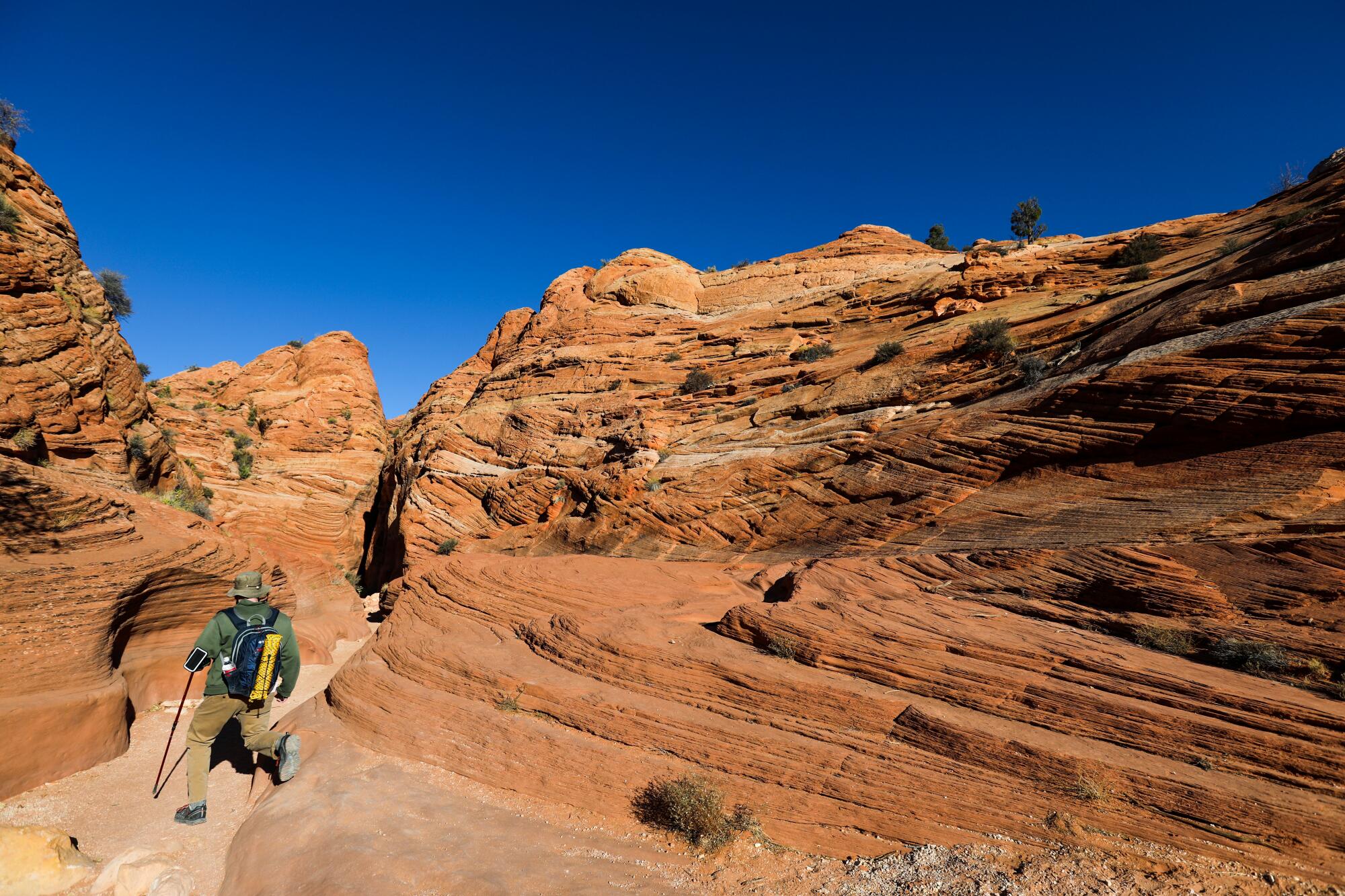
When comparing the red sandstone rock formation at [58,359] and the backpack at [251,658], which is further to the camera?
the red sandstone rock formation at [58,359]

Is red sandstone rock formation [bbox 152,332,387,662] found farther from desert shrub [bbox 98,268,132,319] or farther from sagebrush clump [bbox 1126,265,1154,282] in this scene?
sagebrush clump [bbox 1126,265,1154,282]

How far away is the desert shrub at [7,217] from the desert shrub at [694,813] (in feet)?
60.3

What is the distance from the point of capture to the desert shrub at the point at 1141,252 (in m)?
19.9

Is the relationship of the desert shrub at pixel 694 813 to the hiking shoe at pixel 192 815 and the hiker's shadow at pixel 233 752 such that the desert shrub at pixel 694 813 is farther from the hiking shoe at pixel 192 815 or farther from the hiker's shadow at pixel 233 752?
the hiker's shadow at pixel 233 752

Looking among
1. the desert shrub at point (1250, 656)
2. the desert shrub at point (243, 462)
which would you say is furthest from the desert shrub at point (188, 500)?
the desert shrub at point (1250, 656)

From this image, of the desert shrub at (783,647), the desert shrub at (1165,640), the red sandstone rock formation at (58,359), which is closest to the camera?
the desert shrub at (1165,640)

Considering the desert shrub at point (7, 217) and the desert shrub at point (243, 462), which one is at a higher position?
the desert shrub at point (7, 217)

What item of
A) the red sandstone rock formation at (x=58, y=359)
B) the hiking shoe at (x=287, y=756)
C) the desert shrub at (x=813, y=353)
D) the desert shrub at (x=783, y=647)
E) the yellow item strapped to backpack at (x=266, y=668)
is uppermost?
the desert shrub at (x=813, y=353)

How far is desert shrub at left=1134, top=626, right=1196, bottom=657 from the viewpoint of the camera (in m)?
6.18

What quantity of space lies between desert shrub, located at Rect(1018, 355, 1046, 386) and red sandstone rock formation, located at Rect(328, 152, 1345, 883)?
0.28 metres

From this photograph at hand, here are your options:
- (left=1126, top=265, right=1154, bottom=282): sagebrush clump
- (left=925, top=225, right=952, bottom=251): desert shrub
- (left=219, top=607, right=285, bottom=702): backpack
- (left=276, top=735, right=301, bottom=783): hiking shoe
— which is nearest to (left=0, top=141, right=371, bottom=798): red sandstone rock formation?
(left=276, top=735, right=301, bottom=783): hiking shoe

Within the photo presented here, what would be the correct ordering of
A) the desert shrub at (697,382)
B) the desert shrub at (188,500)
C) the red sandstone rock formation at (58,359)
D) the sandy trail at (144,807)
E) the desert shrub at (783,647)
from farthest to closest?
the desert shrub at (697,382) → the desert shrub at (188,500) → the red sandstone rock formation at (58,359) → the desert shrub at (783,647) → the sandy trail at (144,807)

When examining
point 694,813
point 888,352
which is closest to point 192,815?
point 694,813

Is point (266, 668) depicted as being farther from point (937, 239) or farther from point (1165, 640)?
point (937, 239)
